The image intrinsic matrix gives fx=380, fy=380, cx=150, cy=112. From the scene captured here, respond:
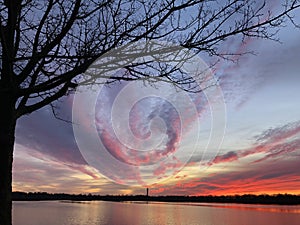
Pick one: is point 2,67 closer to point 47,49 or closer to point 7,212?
point 47,49

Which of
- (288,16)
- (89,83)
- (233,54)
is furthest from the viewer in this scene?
(89,83)

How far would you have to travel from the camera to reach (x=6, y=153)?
17.2 ft

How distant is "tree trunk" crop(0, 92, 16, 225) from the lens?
201 inches

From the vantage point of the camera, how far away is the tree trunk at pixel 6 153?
5102 millimetres

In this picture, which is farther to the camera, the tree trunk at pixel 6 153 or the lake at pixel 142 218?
the lake at pixel 142 218

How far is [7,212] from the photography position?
5133 millimetres

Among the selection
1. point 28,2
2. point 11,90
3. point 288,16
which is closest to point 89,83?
point 11,90

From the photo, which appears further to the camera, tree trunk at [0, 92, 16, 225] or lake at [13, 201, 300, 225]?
lake at [13, 201, 300, 225]

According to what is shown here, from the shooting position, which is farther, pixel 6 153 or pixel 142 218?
pixel 142 218

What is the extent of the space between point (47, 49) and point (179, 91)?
6.66ft

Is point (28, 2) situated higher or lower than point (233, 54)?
higher

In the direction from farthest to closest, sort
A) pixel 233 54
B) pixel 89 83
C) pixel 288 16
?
pixel 89 83 < pixel 233 54 < pixel 288 16

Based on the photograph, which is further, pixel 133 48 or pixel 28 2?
pixel 28 2

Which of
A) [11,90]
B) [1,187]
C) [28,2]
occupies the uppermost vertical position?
[28,2]
